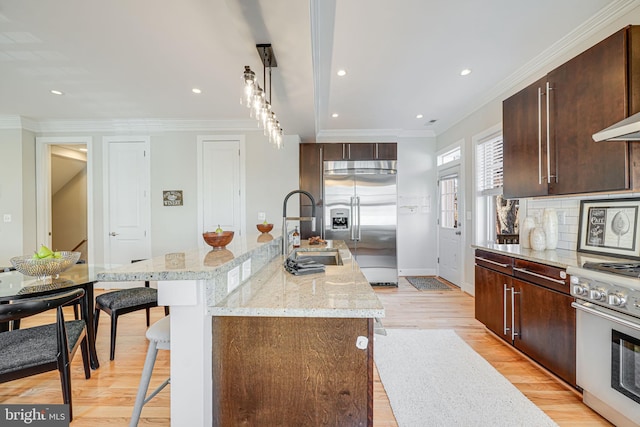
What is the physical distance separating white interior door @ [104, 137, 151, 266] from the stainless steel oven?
5.03 metres

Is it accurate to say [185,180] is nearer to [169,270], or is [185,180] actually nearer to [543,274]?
[169,270]

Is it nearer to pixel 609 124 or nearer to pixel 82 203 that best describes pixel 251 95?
pixel 609 124

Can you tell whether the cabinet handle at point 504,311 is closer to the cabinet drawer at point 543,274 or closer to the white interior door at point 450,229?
the cabinet drawer at point 543,274

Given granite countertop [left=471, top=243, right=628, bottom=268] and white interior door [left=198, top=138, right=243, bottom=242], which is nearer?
granite countertop [left=471, top=243, right=628, bottom=268]

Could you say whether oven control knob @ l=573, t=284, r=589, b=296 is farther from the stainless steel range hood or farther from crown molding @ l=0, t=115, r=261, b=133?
crown molding @ l=0, t=115, r=261, b=133

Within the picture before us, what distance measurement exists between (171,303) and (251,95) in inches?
59.8

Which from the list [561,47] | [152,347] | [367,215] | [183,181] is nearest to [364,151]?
[367,215]

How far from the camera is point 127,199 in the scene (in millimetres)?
4250

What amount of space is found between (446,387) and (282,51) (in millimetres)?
2705

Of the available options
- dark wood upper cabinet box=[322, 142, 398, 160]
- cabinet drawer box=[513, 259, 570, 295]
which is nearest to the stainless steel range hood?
cabinet drawer box=[513, 259, 570, 295]

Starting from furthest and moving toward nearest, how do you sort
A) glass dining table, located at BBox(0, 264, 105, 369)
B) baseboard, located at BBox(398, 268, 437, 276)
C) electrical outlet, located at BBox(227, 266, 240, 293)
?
baseboard, located at BBox(398, 268, 437, 276) < glass dining table, located at BBox(0, 264, 105, 369) < electrical outlet, located at BBox(227, 266, 240, 293)

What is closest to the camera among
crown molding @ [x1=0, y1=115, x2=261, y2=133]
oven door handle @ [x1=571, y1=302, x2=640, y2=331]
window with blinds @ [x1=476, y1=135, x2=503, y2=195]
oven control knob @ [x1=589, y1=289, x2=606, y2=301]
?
oven door handle @ [x1=571, y1=302, x2=640, y2=331]

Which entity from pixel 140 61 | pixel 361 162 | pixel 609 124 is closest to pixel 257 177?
pixel 361 162

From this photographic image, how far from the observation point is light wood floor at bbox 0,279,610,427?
1611 millimetres
